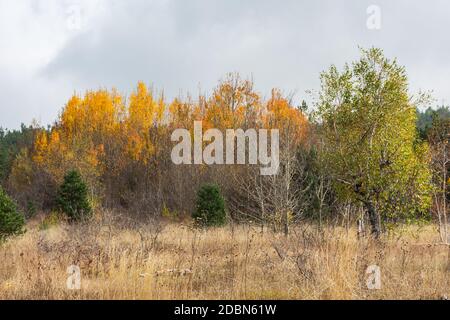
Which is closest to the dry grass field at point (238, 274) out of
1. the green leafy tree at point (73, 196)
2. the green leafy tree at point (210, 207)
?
the green leafy tree at point (210, 207)

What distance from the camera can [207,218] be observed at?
15.9 m

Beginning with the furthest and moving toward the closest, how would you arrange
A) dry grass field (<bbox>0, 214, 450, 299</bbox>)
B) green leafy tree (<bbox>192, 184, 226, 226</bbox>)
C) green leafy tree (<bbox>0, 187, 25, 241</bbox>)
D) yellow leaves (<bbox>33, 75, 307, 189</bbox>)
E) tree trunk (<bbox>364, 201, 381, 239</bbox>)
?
yellow leaves (<bbox>33, 75, 307, 189</bbox>)
green leafy tree (<bbox>192, 184, 226, 226</bbox>)
tree trunk (<bbox>364, 201, 381, 239</bbox>)
green leafy tree (<bbox>0, 187, 25, 241</bbox>)
dry grass field (<bbox>0, 214, 450, 299</bbox>)

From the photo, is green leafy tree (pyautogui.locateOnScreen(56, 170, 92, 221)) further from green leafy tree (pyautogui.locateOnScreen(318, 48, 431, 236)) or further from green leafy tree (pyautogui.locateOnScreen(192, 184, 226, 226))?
green leafy tree (pyautogui.locateOnScreen(318, 48, 431, 236))

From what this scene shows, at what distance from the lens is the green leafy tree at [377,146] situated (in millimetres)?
11094

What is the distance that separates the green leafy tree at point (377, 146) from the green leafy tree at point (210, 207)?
5.34 metres

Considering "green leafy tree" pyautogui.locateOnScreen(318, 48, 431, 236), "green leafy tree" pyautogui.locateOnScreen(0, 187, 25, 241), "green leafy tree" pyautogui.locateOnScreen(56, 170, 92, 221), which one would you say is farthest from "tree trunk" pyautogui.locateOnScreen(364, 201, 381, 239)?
"green leafy tree" pyautogui.locateOnScreen(56, 170, 92, 221)

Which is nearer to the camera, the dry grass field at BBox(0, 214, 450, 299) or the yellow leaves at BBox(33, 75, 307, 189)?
the dry grass field at BBox(0, 214, 450, 299)

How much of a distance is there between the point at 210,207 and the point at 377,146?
677 centimetres

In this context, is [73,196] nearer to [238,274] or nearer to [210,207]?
[210,207]

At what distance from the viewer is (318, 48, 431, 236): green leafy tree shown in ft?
36.4

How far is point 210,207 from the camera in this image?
53.1ft

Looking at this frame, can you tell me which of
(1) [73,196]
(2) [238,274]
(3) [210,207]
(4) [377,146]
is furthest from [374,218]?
(1) [73,196]

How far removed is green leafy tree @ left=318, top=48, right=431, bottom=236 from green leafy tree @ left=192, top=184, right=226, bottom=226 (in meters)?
5.34
